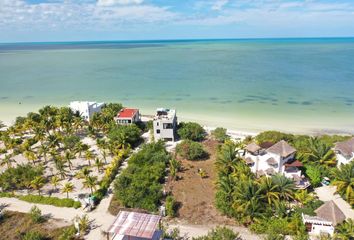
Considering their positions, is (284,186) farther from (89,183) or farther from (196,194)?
(89,183)

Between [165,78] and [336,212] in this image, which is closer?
[336,212]

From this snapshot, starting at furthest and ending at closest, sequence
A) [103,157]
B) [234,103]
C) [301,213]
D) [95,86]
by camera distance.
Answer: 1. [95,86]
2. [234,103]
3. [103,157]
4. [301,213]

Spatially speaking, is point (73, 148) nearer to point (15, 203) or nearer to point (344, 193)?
point (15, 203)

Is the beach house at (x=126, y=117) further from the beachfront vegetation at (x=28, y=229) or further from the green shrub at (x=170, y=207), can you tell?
the beachfront vegetation at (x=28, y=229)

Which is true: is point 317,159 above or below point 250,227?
above

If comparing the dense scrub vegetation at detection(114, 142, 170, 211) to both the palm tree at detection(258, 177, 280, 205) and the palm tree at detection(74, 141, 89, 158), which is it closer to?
the palm tree at detection(74, 141, 89, 158)

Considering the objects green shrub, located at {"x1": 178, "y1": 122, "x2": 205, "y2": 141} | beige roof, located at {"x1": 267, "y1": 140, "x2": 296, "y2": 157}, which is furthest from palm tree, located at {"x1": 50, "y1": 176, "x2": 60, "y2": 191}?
beige roof, located at {"x1": 267, "y1": 140, "x2": 296, "y2": 157}

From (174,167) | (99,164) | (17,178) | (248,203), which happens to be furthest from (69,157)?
(248,203)

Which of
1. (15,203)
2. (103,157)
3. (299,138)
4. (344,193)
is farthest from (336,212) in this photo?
(15,203)
